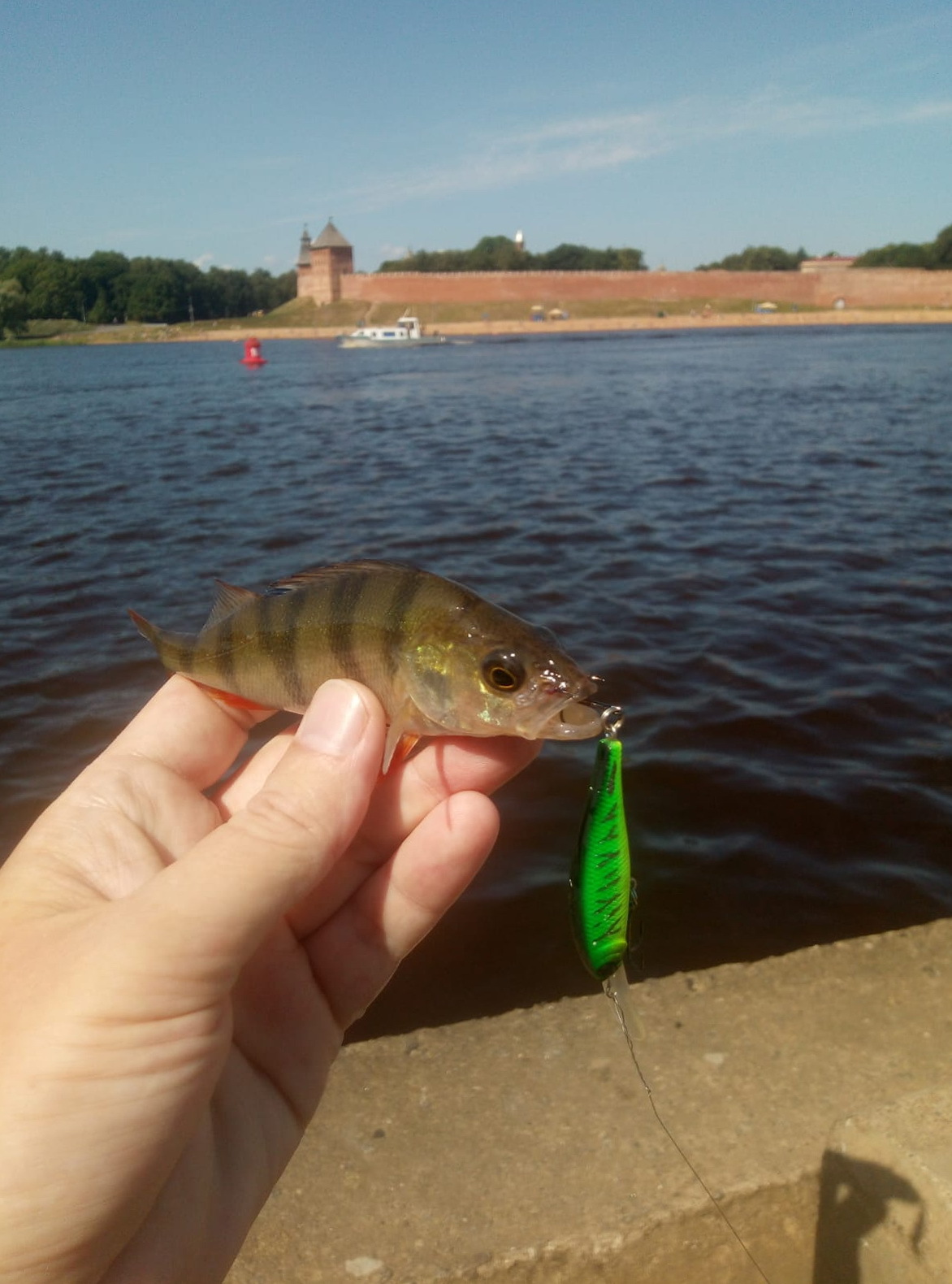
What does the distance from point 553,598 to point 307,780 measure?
378 inches

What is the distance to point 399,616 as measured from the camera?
280 cm

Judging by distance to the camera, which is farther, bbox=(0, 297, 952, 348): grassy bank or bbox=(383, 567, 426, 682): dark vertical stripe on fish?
bbox=(0, 297, 952, 348): grassy bank

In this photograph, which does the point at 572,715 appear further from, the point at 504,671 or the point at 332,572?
the point at 332,572

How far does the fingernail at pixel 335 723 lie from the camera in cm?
247

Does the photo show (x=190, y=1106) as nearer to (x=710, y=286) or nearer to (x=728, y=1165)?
(x=728, y=1165)

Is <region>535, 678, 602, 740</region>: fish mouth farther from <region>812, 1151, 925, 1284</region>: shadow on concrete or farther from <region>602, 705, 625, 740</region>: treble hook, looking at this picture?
<region>812, 1151, 925, 1284</region>: shadow on concrete

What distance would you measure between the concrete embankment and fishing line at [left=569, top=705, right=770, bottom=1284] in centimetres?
114

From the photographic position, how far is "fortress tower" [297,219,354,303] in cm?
12050

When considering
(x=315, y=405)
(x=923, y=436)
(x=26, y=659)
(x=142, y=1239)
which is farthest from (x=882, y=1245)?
(x=315, y=405)

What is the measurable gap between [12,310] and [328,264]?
38.7m

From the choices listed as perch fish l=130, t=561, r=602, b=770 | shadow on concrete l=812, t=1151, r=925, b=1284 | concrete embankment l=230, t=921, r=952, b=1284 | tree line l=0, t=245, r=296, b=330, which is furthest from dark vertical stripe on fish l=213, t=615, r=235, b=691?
tree line l=0, t=245, r=296, b=330

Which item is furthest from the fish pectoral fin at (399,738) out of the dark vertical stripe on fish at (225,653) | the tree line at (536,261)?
the tree line at (536,261)

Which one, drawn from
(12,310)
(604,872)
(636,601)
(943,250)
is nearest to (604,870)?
(604,872)

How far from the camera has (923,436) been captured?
77.4 ft
